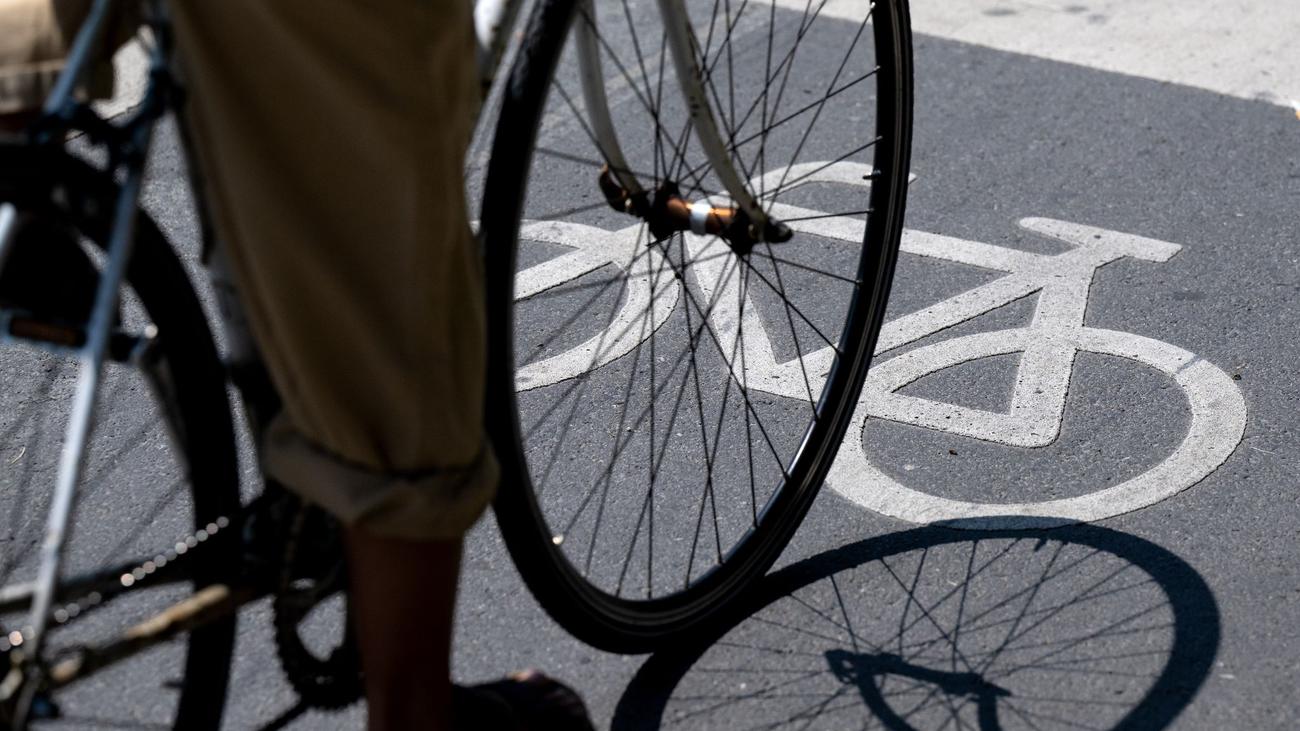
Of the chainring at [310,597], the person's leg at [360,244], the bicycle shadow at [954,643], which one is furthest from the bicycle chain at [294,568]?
the bicycle shadow at [954,643]

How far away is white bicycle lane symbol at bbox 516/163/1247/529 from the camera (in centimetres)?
306

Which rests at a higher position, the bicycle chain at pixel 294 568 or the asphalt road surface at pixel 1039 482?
the bicycle chain at pixel 294 568

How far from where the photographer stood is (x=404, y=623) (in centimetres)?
186

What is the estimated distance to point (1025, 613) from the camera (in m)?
2.73

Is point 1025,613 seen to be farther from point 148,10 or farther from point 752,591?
point 148,10

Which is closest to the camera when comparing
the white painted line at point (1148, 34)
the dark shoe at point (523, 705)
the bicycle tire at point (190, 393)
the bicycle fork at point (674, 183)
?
the bicycle tire at point (190, 393)

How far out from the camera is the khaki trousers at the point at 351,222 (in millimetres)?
1629

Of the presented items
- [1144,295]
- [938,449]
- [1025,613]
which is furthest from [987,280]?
[1025,613]

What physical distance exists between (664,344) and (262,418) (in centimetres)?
169

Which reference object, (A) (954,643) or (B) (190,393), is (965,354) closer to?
(A) (954,643)

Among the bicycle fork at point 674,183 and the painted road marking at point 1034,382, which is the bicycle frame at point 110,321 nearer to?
the bicycle fork at point 674,183

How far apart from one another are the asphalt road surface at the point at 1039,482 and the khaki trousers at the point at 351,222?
18.5 inches

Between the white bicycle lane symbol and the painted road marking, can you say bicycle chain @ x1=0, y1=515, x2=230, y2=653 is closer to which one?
the white bicycle lane symbol

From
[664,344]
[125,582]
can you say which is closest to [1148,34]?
[664,344]
